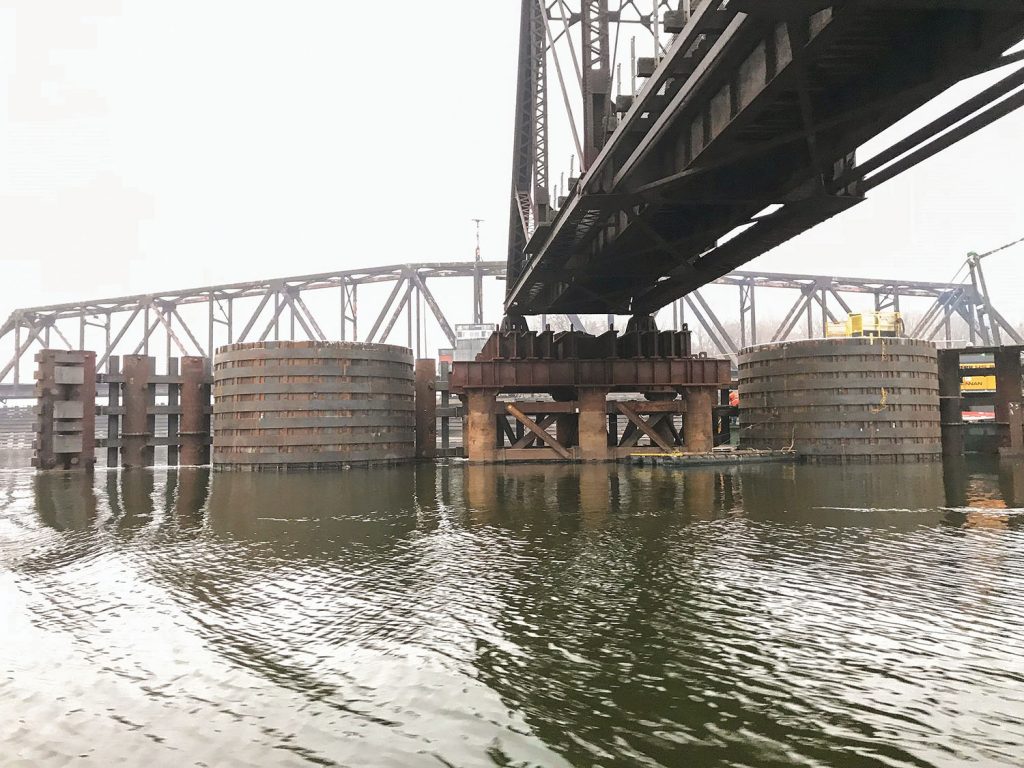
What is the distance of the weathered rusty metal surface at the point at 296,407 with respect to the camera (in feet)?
74.1

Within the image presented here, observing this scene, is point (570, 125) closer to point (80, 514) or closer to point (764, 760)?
point (80, 514)

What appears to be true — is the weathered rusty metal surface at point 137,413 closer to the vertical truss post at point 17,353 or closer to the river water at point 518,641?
the river water at point 518,641

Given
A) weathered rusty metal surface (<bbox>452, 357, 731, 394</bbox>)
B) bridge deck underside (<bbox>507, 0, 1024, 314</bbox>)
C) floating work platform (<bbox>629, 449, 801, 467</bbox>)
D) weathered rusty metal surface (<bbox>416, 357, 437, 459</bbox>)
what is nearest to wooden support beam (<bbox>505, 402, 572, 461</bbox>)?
weathered rusty metal surface (<bbox>452, 357, 731, 394</bbox>)

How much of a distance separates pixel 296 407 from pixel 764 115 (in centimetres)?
1649

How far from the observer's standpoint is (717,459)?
73.0 feet

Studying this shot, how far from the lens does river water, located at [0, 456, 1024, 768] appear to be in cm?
366

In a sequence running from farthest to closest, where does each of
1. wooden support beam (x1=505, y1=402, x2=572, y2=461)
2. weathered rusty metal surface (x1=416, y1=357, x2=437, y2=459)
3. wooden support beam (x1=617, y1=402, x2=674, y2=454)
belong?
weathered rusty metal surface (x1=416, y1=357, x2=437, y2=459) → wooden support beam (x1=617, y1=402, x2=674, y2=454) → wooden support beam (x1=505, y1=402, x2=572, y2=461)

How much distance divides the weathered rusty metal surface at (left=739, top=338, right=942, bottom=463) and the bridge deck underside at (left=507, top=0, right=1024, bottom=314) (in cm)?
617

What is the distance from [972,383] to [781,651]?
36.8m

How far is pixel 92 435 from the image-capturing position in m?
23.8

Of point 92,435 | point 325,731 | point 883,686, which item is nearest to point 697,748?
point 883,686

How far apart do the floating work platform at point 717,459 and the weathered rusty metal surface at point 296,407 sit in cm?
877

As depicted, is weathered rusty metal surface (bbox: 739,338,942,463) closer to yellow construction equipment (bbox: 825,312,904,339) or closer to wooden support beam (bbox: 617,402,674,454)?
wooden support beam (bbox: 617,402,674,454)

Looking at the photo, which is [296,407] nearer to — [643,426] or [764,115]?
[643,426]
